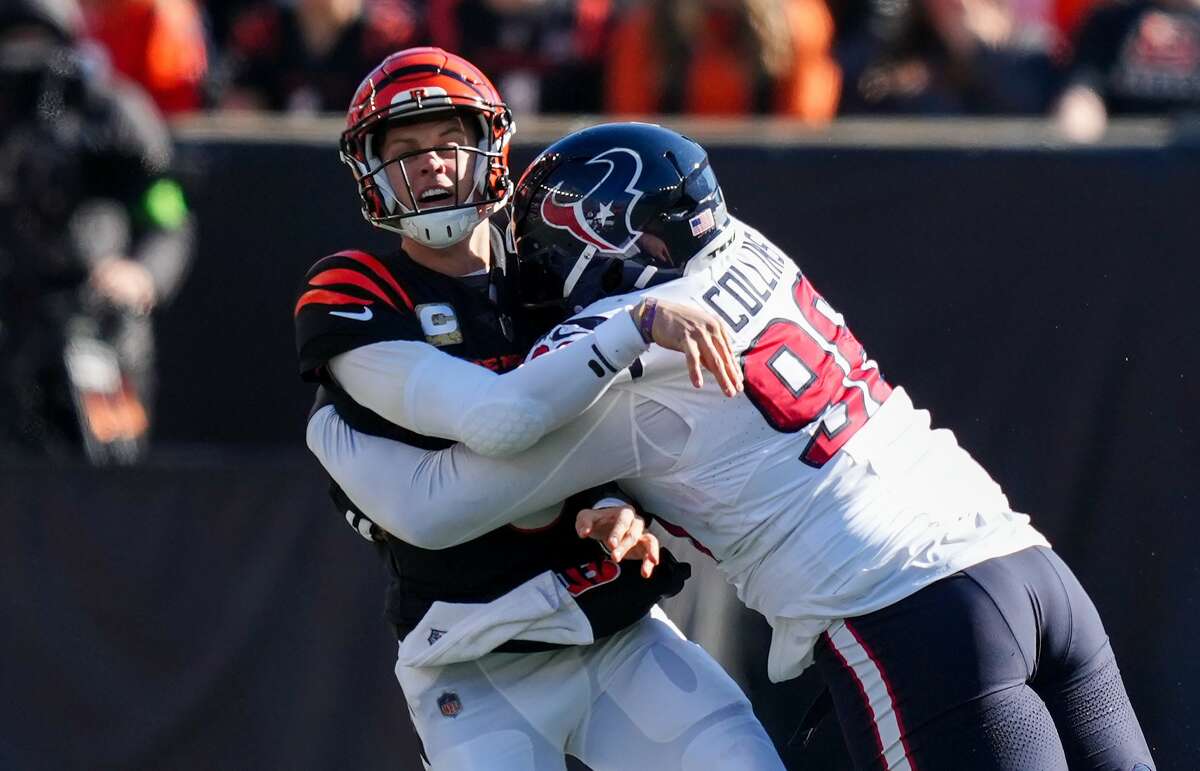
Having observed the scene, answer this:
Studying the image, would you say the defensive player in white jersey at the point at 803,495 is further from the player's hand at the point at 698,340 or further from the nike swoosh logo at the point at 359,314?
the nike swoosh logo at the point at 359,314

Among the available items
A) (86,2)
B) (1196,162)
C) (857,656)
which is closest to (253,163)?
(86,2)

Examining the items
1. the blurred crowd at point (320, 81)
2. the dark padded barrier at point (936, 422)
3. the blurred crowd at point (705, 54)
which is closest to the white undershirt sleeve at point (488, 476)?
the dark padded barrier at point (936, 422)

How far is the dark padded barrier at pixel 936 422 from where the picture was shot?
4805 mm

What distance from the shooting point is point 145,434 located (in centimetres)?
579

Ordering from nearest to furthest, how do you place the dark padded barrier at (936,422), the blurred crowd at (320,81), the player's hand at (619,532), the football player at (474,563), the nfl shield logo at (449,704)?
1. the player's hand at (619,532)
2. the football player at (474,563)
3. the nfl shield logo at (449,704)
4. the dark padded barrier at (936,422)
5. the blurred crowd at (320,81)

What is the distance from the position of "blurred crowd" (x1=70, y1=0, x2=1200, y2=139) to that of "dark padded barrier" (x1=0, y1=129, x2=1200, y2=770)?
2.56 feet

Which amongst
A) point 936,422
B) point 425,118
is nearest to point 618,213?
point 425,118

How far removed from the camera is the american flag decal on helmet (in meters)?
3.32

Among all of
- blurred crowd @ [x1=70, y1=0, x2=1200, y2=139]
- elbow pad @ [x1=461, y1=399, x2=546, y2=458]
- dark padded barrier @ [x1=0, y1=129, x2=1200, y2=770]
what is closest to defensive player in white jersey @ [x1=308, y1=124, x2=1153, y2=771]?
elbow pad @ [x1=461, y1=399, x2=546, y2=458]

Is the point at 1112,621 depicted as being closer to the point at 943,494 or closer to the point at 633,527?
the point at 943,494

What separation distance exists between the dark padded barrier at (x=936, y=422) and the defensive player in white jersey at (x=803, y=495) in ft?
4.43

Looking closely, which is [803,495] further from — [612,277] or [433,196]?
[433,196]

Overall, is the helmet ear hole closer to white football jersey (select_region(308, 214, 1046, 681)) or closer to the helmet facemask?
white football jersey (select_region(308, 214, 1046, 681))

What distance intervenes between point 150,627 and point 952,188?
263cm
